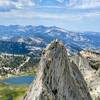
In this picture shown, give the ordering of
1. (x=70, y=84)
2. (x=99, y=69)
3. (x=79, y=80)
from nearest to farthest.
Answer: (x=70, y=84)
(x=79, y=80)
(x=99, y=69)

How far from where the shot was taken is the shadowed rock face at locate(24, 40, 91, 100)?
3753 centimetres

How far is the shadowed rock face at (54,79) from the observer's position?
3753 centimetres

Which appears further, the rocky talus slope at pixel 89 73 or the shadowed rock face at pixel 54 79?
the rocky talus slope at pixel 89 73

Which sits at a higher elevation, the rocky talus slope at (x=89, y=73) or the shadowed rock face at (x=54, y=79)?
the shadowed rock face at (x=54, y=79)

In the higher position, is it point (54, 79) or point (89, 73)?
point (54, 79)

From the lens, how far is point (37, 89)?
3781 cm

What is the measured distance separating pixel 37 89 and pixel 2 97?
163 m

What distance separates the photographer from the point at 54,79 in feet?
126

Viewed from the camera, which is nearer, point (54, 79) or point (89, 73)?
point (54, 79)

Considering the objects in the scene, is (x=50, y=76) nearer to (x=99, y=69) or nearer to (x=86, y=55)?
(x=99, y=69)

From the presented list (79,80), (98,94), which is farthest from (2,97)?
(79,80)

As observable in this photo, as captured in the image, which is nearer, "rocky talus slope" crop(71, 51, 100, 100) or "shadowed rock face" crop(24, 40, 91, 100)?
"shadowed rock face" crop(24, 40, 91, 100)

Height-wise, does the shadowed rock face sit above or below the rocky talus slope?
above

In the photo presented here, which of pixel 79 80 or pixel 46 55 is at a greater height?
pixel 46 55
